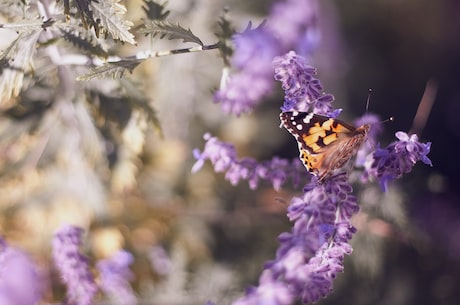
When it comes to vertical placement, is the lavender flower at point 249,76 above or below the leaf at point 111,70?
above

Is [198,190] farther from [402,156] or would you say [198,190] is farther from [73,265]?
[402,156]

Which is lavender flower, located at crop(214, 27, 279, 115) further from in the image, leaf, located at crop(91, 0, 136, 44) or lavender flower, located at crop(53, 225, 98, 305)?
lavender flower, located at crop(53, 225, 98, 305)

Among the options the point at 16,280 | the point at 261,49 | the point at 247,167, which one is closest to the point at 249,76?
the point at 261,49

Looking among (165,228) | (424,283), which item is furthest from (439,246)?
(165,228)

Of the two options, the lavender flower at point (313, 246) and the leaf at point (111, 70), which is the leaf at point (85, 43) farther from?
the lavender flower at point (313, 246)

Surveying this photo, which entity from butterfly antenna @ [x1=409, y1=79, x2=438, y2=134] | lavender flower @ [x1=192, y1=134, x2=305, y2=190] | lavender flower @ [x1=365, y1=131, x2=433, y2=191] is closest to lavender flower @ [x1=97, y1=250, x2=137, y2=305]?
lavender flower @ [x1=192, y1=134, x2=305, y2=190]

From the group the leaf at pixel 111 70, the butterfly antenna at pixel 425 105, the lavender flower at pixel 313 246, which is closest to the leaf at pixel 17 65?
the leaf at pixel 111 70
